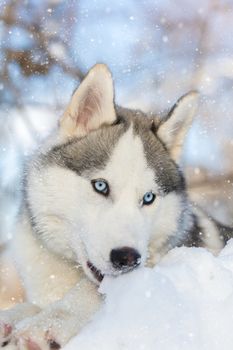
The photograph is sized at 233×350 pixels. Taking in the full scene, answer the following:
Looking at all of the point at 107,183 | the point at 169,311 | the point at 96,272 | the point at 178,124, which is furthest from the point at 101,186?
the point at 169,311

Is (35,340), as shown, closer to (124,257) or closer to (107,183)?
(124,257)

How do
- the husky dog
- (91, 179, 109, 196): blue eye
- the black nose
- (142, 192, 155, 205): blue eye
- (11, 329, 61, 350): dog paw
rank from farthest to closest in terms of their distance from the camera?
(142, 192, 155, 205): blue eye < (91, 179, 109, 196): blue eye < the husky dog < the black nose < (11, 329, 61, 350): dog paw

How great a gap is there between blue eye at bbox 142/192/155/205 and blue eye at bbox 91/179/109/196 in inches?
8.6

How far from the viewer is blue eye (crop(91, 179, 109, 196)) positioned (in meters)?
2.98

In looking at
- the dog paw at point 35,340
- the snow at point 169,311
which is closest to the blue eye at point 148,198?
the snow at point 169,311

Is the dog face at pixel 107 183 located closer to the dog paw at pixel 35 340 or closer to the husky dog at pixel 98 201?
the husky dog at pixel 98 201

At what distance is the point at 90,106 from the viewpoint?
11.2ft

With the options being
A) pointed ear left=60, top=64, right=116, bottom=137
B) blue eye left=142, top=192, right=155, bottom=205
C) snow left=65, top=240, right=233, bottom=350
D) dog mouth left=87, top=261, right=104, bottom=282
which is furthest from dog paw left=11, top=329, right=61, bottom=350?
pointed ear left=60, top=64, right=116, bottom=137

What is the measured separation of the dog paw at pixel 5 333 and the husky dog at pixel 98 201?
0.27m

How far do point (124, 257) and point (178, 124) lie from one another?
4.39 feet

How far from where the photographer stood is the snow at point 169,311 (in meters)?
1.75

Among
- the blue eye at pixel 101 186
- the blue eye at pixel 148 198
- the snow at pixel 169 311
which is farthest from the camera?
the blue eye at pixel 148 198

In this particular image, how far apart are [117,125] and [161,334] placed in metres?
1.81

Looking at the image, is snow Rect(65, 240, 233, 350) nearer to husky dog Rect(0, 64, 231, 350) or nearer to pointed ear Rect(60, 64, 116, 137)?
husky dog Rect(0, 64, 231, 350)
